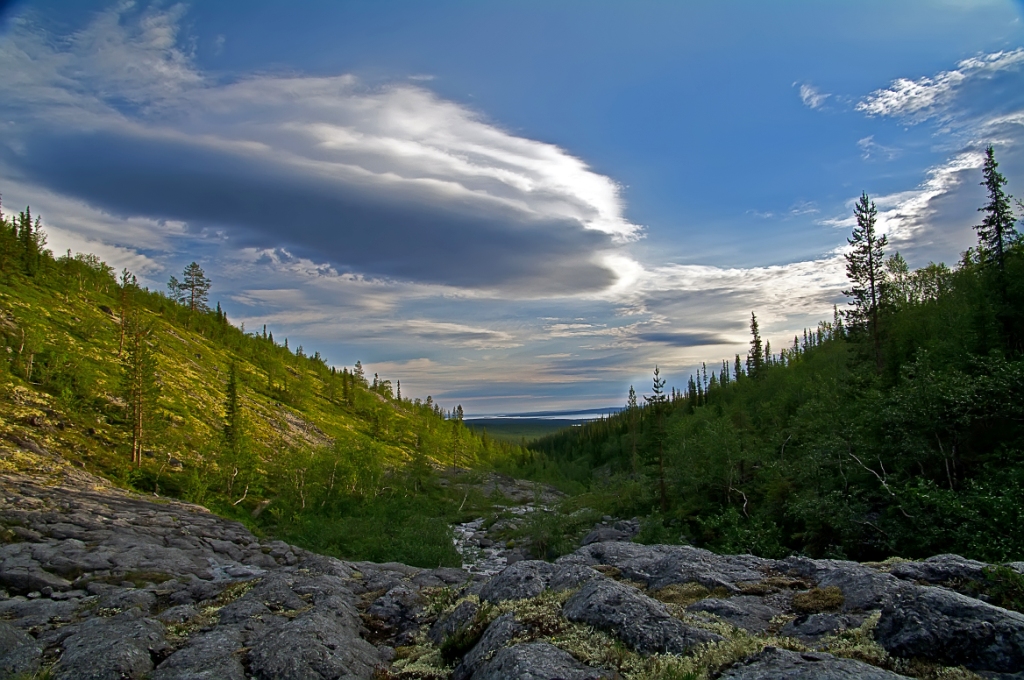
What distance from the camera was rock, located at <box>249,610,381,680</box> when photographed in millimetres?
11258

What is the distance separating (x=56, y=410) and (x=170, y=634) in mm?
52973

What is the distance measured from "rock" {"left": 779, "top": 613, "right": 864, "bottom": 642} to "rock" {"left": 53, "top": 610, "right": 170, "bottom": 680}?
1476cm

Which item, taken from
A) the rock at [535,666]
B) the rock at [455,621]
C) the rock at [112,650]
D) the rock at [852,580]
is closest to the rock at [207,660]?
the rock at [112,650]

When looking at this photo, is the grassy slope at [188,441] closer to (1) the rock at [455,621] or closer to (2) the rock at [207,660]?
(1) the rock at [455,621]

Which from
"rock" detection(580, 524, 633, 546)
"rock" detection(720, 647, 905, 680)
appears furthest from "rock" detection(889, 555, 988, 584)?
"rock" detection(580, 524, 633, 546)

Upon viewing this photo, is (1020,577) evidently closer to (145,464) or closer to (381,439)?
(145,464)

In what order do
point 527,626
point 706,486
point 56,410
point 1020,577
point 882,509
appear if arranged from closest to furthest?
point 1020,577 → point 527,626 → point 882,509 → point 706,486 → point 56,410

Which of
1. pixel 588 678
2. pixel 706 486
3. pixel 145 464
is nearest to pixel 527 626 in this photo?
pixel 588 678

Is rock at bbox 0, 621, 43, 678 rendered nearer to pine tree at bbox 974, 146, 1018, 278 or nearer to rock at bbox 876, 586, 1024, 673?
rock at bbox 876, 586, 1024, 673

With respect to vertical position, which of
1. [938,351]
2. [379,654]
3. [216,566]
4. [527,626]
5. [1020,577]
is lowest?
[216,566]

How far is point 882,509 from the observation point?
917 inches

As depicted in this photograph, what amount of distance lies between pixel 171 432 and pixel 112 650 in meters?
64.8

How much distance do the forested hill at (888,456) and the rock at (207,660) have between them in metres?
23.8

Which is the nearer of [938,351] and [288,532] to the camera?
[938,351]
